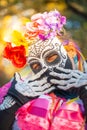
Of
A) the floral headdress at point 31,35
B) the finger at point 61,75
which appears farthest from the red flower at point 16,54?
the finger at point 61,75

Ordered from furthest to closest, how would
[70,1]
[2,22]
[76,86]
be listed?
[70,1], [2,22], [76,86]

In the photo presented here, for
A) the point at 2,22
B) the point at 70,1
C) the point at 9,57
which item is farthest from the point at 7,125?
the point at 70,1

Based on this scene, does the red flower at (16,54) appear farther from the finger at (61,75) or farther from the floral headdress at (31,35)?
the finger at (61,75)

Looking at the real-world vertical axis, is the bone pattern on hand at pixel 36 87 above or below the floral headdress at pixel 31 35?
below

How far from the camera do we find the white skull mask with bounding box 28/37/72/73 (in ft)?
5.27

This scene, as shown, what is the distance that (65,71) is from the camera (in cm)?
159

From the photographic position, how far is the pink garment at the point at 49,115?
1557 millimetres

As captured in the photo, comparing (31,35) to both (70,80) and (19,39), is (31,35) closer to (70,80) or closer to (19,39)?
(19,39)

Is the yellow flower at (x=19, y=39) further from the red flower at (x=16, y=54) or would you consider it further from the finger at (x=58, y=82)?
the finger at (x=58, y=82)

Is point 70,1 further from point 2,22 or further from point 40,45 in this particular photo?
point 40,45

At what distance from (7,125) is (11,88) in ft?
0.38

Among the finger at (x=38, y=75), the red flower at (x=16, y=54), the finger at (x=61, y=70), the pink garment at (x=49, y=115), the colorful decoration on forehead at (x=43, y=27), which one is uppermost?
the colorful decoration on forehead at (x=43, y=27)

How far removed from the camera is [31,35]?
1.62 m

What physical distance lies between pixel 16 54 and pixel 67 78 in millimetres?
171
